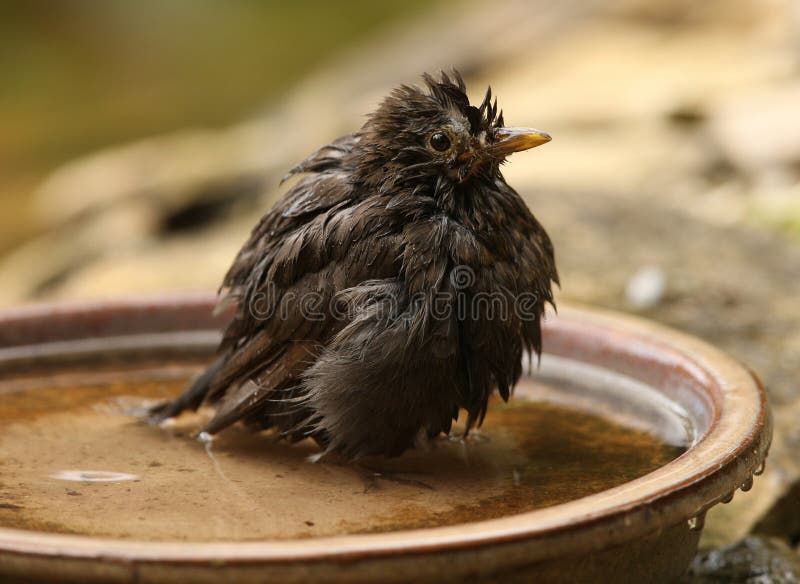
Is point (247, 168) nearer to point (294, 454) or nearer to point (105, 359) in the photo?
point (105, 359)

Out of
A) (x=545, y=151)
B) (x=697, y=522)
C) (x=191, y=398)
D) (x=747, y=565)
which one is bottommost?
(x=747, y=565)

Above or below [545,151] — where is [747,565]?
below

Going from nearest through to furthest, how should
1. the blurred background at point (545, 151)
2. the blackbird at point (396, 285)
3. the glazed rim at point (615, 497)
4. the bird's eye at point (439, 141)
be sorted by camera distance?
the glazed rim at point (615, 497) < the blackbird at point (396, 285) < the bird's eye at point (439, 141) < the blurred background at point (545, 151)

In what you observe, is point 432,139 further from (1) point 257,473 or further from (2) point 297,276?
(1) point 257,473

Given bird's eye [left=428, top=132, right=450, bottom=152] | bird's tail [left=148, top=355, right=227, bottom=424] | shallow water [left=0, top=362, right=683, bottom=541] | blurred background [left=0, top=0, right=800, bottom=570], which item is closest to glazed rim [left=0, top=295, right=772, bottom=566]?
shallow water [left=0, top=362, right=683, bottom=541]

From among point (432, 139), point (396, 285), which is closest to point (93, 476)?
point (396, 285)

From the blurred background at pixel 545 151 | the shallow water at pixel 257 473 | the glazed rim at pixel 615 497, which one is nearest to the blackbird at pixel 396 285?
the shallow water at pixel 257 473

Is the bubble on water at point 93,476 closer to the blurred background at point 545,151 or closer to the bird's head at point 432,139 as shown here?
the bird's head at point 432,139
